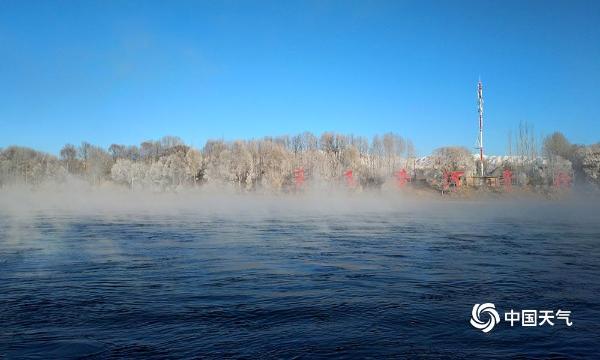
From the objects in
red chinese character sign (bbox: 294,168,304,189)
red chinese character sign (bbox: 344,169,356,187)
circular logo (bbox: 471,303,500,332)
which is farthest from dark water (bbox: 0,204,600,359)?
red chinese character sign (bbox: 294,168,304,189)

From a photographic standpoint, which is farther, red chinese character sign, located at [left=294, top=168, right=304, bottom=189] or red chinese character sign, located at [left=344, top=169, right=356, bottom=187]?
red chinese character sign, located at [left=294, top=168, right=304, bottom=189]

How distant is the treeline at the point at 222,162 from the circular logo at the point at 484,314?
288 feet

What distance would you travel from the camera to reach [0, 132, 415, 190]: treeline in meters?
104

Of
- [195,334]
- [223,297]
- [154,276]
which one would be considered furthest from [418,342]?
[154,276]

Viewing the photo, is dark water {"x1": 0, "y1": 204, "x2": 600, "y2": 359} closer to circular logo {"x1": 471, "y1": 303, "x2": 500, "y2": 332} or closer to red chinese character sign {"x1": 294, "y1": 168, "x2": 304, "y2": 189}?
circular logo {"x1": 471, "y1": 303, "x2": 500, "y2": 332}

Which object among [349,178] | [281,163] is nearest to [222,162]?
[281,163]

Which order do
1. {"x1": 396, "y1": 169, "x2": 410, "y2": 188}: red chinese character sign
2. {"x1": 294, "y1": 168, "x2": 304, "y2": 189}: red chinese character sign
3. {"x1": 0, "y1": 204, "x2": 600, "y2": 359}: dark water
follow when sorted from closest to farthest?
{"x1": 0, "y1": 204, "x2": 600, "y2": 359}: dark water, {"x1": 396, "y1": 169, "x2": 410, "y2": 188}: red chinese character sign, {"x1": 294, "y1": 168, "x2": 304, "y2": 189}: red chinese character sign

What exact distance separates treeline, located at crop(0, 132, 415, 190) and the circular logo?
8778 cm

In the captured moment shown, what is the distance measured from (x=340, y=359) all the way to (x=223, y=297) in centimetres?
455

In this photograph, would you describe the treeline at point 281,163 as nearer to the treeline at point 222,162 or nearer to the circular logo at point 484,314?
the treeline at point 222,162

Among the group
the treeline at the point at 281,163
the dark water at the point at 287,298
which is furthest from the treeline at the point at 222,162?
the dark water at the point at 287,298

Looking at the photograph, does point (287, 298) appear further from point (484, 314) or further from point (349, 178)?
point (349, 178)

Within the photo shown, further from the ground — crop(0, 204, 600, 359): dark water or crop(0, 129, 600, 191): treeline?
crop(0, 129, 600, 191): treeline

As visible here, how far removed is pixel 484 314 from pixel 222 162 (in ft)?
324
